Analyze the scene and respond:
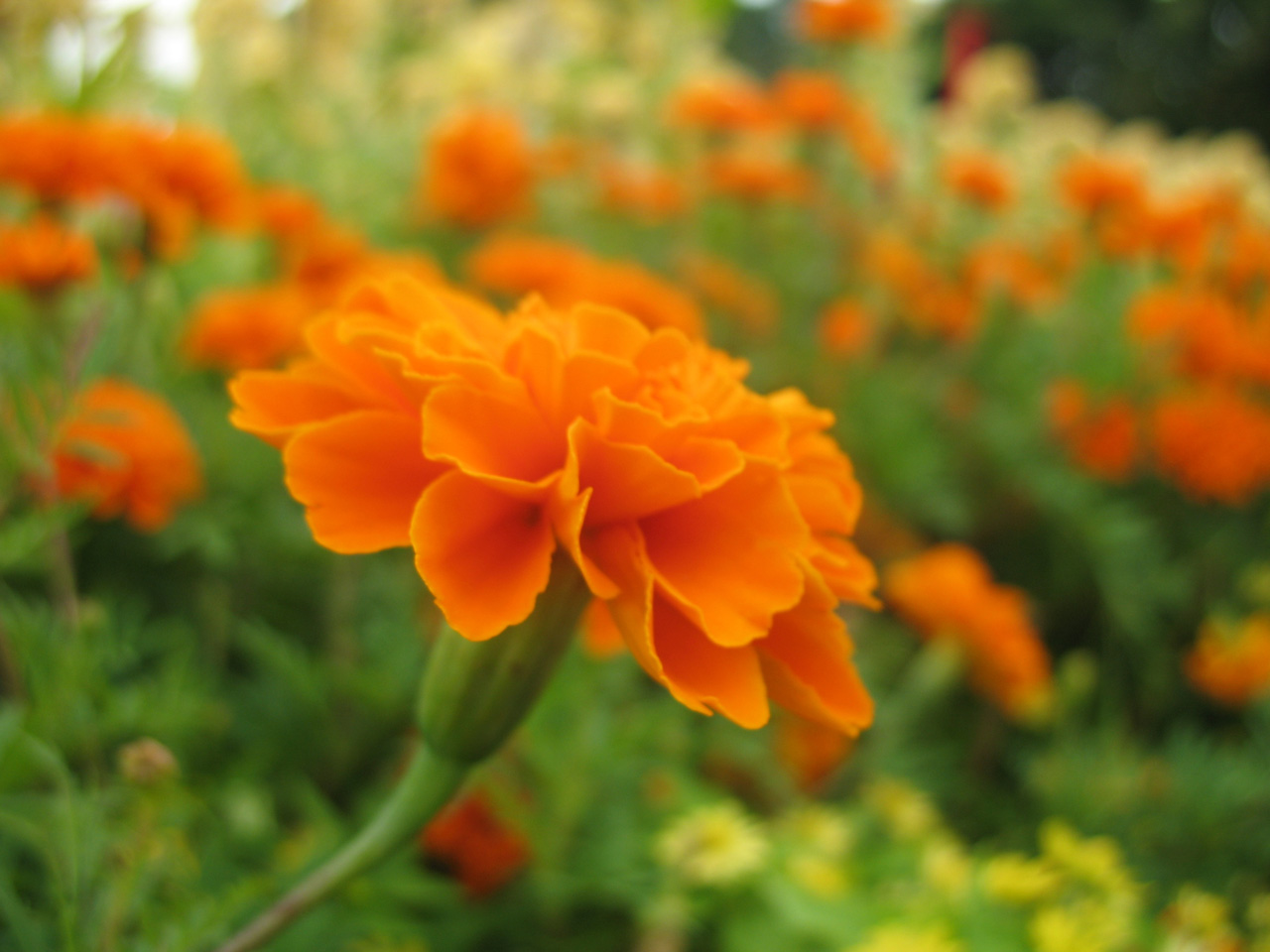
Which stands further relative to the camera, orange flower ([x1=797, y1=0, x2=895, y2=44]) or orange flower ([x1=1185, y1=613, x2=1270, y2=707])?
orange flower ([x1=797, y1=0, x2=895, y2=44])

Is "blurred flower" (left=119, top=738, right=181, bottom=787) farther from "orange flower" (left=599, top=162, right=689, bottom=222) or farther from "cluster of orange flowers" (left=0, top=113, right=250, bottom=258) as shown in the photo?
"orange flower" (left=599, top=162, right=689, bottom=222)

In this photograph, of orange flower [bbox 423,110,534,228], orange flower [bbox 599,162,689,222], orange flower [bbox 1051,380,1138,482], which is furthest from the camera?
orange flower [bbox 599,162,689,222]

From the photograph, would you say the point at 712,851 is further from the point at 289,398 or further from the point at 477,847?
the point at 289,398

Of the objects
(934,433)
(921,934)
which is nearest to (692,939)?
(921,934)

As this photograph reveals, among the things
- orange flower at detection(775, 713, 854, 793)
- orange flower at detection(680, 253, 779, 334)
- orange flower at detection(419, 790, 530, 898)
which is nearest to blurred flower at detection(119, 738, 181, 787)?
orange flower at detection(419, 790, 530, 898)

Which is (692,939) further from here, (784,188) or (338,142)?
(338,142)

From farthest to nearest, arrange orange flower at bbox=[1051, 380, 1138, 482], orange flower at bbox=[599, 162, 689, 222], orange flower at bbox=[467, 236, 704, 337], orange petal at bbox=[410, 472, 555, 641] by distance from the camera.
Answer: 1. orange flower at bbox=[599, 162, 689, 222]
2. orange flower at bbox=[1051, 380, 1138, 482]
3. orange flower at bbox=[467, 236, 704, 337]
4. orange petal at bbox=[410, 472, 555, 641]

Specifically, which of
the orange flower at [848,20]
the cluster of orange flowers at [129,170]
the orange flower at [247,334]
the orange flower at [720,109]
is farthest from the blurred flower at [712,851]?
the orange flower at [848,20]

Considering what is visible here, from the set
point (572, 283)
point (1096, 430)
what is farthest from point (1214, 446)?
point (572, 283)
